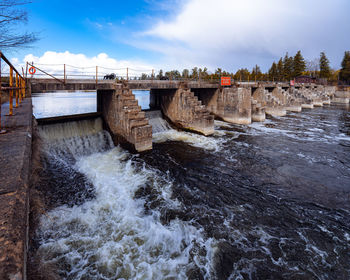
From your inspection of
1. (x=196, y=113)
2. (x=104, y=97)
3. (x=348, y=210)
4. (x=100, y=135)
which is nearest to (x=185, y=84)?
(x=196, y=113)

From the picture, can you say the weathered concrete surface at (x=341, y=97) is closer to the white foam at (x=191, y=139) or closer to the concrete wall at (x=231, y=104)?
the concrete wall at (x=231, y=104)

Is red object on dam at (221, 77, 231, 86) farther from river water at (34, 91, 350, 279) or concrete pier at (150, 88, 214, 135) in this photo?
river water at (34, 91, 350, 279)

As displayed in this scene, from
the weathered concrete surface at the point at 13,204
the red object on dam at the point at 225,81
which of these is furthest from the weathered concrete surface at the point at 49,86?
the red object on dam at the point at 225,81

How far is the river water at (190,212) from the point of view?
206 inches

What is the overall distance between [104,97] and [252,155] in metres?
11.9

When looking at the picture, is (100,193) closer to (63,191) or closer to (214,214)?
(63,191)

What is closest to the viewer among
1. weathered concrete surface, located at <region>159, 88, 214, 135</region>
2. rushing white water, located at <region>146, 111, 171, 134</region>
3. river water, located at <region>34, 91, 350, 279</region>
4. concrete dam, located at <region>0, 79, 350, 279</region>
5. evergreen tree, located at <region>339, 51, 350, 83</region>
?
concrete dam, located at <region>0, 79, 350, 279</region>

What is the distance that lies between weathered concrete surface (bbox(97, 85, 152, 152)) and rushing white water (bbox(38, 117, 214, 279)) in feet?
12.4

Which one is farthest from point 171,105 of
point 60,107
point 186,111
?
point 60,107

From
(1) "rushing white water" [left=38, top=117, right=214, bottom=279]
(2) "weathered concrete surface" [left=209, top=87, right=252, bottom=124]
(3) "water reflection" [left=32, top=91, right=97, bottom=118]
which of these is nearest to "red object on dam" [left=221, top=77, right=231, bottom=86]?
(2) "weathered concrete surface" [left=209, top=87, right=252, bottom=124]

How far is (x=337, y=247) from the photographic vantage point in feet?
19.5

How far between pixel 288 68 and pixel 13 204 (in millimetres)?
98640

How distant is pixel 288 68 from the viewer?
82.2 m

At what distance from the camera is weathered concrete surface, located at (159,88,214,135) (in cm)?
1780
